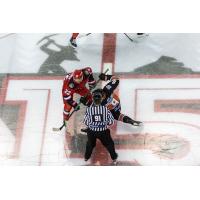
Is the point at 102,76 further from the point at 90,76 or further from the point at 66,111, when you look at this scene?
the point at 66,111

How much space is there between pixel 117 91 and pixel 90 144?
184 centimetres

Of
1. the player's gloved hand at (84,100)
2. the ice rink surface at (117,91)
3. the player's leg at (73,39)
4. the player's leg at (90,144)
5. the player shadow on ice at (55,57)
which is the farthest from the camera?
the player's leg at (73,39)

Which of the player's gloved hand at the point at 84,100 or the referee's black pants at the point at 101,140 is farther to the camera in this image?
the player's gloved hand at the point at 84,100

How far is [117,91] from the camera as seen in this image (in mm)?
13273

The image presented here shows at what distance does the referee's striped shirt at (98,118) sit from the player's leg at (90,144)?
0.22 m

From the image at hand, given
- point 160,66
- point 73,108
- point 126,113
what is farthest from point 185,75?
point 73,108

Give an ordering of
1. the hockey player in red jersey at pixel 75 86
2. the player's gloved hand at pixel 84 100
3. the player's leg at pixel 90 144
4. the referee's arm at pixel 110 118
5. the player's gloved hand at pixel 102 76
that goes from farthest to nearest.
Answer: the player's gloved hand at pixel 102 76 → the player's gloved hand at pixel 84 100 → the hockey player in red jersey at pixel 75 86 → the player's leg at pixel 90 144 → the referee's arm at pixel 110 118

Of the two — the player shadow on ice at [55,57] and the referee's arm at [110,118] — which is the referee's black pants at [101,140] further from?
the player shadow on ice at [55,57]

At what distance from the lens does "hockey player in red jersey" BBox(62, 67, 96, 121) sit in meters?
12.4

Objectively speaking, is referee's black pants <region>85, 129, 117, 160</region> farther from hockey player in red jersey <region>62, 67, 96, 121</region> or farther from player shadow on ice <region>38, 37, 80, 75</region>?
player shadow on ice <region>38, 37, 80, 75</region>

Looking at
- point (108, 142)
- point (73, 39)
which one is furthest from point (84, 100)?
point (73, 39)

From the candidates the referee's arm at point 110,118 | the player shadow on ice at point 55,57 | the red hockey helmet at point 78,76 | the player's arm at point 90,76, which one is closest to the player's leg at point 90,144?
the referee's arm at point 110,118

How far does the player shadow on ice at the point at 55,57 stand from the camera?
545 inches

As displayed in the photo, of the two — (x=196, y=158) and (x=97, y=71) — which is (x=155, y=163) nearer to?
(x=196, y=158)
